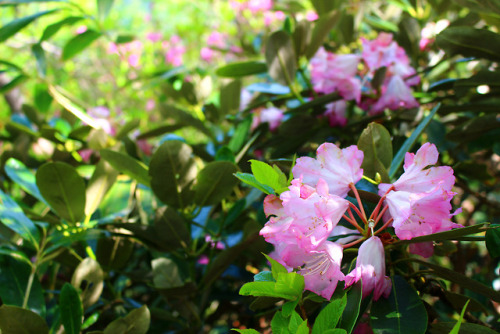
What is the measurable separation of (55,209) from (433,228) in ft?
2.16

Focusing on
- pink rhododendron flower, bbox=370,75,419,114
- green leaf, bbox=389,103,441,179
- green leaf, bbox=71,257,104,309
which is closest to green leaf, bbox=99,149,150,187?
green leaf, bbox=71,257,104,309

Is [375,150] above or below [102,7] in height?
below

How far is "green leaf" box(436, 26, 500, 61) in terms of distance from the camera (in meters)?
0.76

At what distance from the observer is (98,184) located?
874 mm

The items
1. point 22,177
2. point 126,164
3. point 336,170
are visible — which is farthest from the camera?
point 22,177

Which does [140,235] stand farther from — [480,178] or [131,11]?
[131,11]

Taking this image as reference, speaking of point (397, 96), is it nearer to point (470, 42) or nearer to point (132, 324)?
point (470, 42)

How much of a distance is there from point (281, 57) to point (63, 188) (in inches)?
21.7

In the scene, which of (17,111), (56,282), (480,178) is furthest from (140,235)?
(17,111)

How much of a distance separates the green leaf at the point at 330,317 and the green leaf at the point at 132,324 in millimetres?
325

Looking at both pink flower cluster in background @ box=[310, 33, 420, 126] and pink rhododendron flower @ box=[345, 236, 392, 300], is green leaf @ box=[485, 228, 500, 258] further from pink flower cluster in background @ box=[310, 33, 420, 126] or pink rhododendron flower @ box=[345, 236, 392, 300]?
pink flower cluster in background @ box=[310, 33, 420, 126]

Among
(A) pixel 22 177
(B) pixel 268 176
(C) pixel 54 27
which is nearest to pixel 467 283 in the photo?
(B) pixel 268 176

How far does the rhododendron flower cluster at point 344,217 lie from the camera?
1.73 feet

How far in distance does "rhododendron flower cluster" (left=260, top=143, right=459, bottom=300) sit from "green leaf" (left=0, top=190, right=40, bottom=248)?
0.49 metres
